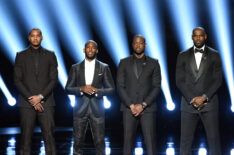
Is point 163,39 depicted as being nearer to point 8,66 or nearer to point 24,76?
point 8,66

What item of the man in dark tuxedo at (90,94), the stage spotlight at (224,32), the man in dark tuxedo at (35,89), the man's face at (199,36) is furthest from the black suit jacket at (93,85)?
the stage spotlight at (224,32)

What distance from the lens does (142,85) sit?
4754 mm

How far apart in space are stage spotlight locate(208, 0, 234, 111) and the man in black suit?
2.71 metres

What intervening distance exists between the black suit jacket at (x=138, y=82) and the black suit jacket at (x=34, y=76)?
29.6 inches

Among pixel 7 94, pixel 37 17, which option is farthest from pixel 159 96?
pixel 7 94

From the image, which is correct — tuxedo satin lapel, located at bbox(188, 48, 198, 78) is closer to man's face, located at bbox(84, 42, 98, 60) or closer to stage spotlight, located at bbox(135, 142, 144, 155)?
man's face, located at bbox(84, 42, 98, 60)

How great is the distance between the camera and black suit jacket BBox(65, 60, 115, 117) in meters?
4.84

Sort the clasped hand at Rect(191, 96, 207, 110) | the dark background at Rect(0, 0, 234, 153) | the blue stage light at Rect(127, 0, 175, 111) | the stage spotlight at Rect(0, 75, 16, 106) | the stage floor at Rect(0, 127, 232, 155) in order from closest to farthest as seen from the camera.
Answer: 1. the clasped hand at Rect(191, 96, 207, 110)
2. the stage floor at Rect(0, 127, 232, 155)
3. the blue stage light at Rect(127, 0, 175, 111)
4. the dark background at Rect(0, 0, 234, 153)
5. the stage spotlight at Rect(0, 75, 16, 106)

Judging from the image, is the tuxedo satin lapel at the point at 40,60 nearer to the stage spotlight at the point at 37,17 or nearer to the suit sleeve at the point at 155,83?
the suit sleeve at the point at 155,83

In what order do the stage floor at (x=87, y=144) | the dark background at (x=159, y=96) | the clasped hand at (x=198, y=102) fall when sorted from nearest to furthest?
1. the clasped hand at (x=198, y=102)
2. the stage floor at (x=87, y=144)
3. the dark background at (x=159, y=96)

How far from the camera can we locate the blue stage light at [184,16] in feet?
23.6

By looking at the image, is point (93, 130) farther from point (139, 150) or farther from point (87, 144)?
point (87, 144)

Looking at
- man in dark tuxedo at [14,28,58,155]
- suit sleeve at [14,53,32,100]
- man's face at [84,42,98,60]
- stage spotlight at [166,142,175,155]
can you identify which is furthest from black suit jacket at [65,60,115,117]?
stage spotlight at [166,142,175,155]

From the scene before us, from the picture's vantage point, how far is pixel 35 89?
472 centimetres
